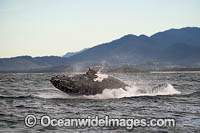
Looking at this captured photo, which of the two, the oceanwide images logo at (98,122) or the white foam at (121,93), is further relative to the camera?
the white foam at (121,93)

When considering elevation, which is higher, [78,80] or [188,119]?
[78,80]

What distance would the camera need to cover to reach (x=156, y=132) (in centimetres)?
1188

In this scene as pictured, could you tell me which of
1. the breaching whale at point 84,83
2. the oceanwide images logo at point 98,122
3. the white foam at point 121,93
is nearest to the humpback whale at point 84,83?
the breaching whale at point 84,83

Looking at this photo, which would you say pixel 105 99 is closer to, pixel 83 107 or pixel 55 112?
pixel 83 107

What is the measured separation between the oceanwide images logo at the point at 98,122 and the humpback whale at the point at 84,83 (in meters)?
6.31

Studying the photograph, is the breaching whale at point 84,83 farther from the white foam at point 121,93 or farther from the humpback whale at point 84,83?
the white foam at point 121,93

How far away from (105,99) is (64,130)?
356 inches

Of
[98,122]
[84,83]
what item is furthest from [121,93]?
[98,122]

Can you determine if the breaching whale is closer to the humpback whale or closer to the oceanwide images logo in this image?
the humpback whale

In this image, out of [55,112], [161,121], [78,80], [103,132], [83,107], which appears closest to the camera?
[103,132]

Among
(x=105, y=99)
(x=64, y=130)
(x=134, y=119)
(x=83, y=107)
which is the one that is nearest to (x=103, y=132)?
(x=64, y=130)

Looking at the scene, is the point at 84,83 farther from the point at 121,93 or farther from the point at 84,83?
the point at 121,93

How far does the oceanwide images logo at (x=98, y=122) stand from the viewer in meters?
13.0

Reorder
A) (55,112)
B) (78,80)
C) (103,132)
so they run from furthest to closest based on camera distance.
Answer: (78,80), (55,112), (103,132)
